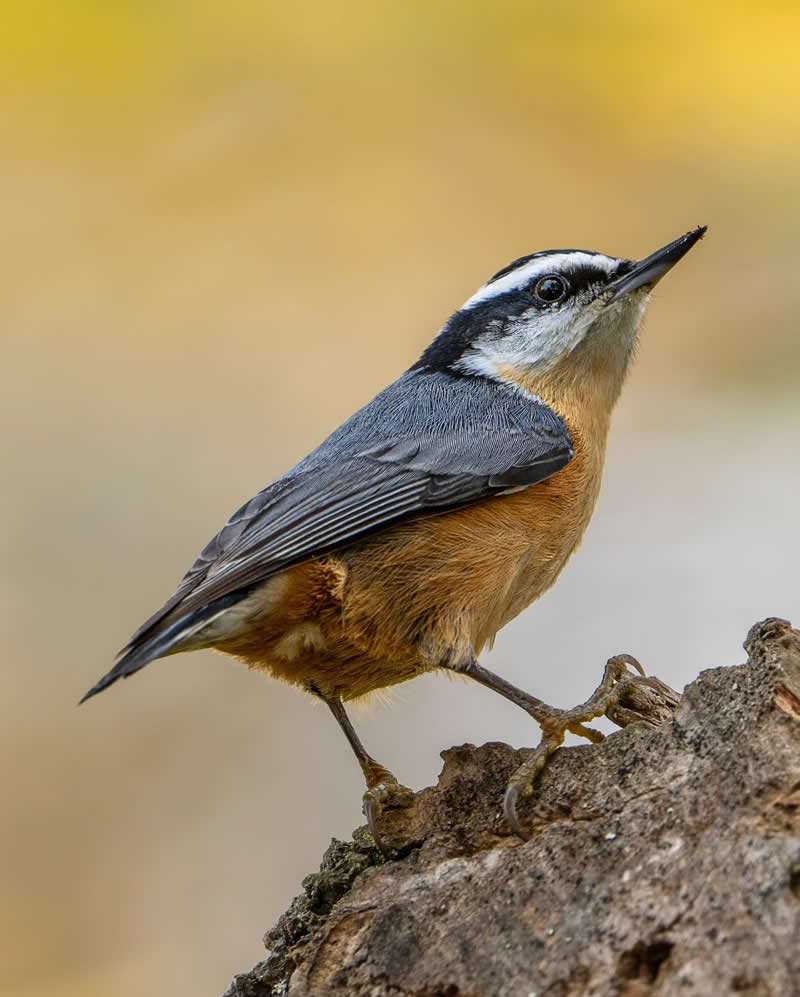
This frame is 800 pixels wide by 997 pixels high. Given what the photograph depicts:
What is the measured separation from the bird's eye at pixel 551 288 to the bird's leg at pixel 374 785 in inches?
64.4

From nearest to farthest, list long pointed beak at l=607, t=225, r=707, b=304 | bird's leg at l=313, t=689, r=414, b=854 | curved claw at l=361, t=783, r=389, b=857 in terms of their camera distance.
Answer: curved claw at l=361, t=783, r=389, b=857, bird's leg at l=313, t=689, r=414, b=854, long pointed beak at l=607, t=225, r=707, b=304

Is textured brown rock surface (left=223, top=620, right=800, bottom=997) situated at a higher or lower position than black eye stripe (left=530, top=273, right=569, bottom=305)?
lower

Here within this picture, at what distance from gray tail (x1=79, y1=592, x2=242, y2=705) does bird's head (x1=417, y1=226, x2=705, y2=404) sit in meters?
1.54

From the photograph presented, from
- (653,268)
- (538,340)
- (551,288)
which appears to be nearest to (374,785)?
(538,340)

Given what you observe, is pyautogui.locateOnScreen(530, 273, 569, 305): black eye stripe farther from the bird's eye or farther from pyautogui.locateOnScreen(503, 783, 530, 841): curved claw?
pyautogui.locateOnScreen(503, 783, 530, 841): curved claw

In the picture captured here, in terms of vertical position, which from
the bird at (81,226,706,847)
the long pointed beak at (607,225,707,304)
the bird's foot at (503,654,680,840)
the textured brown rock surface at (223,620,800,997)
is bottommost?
the textured brown rock surface at (223,620,800,997)

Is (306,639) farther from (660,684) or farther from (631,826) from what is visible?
(631,826)

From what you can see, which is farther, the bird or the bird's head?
the bird's head

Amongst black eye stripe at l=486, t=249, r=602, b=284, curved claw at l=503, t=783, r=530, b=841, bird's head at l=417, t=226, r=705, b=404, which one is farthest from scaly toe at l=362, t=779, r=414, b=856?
black eye stripe at l=486, t=249, r=602, b=284

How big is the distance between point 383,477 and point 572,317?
1.02 m

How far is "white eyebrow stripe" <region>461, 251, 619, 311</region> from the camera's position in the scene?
435 cm

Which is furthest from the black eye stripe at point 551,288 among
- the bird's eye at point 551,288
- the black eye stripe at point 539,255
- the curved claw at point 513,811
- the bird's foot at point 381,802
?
the curved claw at point 513,811

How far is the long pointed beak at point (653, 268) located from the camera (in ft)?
13.8

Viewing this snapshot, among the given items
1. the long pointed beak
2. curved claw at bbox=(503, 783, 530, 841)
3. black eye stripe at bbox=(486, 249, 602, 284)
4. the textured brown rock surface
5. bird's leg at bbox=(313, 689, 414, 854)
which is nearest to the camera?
the textured brown rock surface
